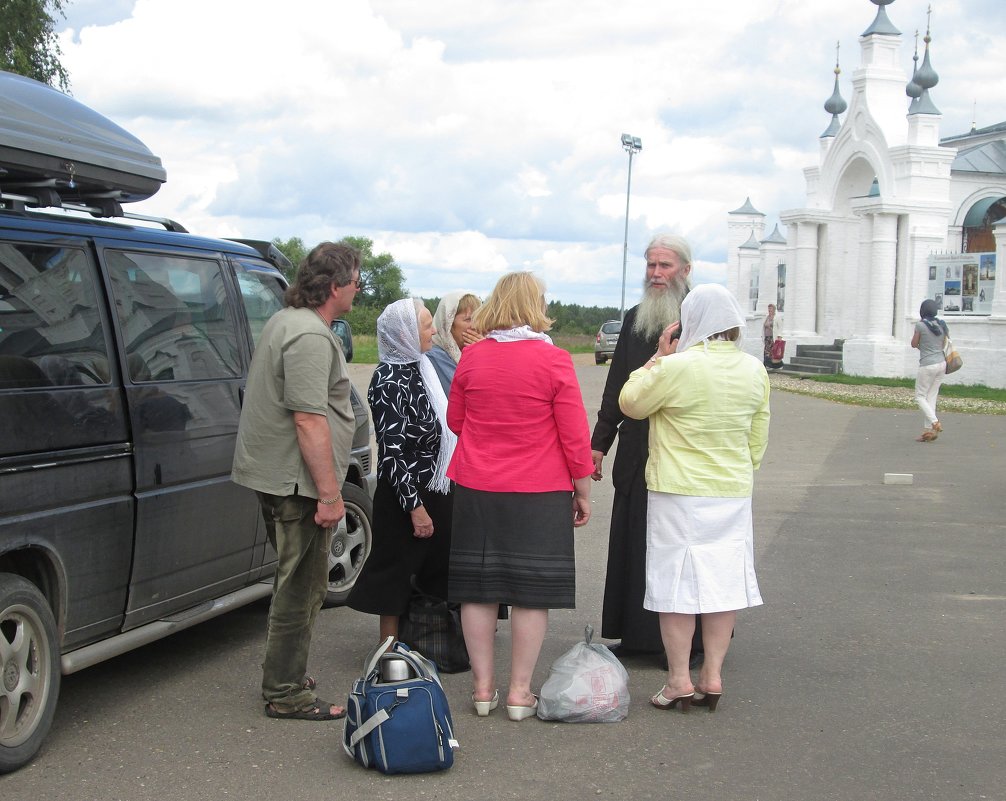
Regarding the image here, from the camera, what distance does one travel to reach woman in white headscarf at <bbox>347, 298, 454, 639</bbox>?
5.52 metres

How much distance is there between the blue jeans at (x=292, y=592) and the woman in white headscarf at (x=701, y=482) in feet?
4.70

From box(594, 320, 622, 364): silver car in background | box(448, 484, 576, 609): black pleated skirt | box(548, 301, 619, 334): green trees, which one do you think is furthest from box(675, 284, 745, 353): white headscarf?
box(548, 301, 619, 334): green trees

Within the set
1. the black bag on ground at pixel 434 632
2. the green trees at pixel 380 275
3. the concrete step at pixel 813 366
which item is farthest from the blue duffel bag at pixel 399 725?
the green trees at pixel 380 275

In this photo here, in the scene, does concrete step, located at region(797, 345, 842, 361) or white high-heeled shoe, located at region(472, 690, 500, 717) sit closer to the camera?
white high-heeled shoe, located at region(472, 690, 500, 717)

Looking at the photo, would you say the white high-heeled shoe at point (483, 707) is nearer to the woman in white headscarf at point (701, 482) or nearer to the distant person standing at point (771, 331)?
the woman in white headscarf at point (701, 482)

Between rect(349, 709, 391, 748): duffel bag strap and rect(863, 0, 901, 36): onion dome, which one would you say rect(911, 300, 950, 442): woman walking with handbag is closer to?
rect(349, 709, 391, 748): duffel bag strap

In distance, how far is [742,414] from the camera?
515 centimetres

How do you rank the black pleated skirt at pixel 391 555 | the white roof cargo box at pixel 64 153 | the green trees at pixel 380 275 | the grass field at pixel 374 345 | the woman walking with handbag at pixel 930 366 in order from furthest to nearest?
the green trees at pixel 380 275 → the grass field at pixel 374 345 → the woman walking with handbag at pixel 930 366 → the black pleated skirt at pixel 391 555 → the white roof cargo box at pixel 64 153

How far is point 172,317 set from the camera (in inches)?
216

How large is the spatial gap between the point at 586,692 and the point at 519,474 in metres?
0.95

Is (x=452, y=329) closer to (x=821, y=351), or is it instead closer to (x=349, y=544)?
(x=349, y=544)

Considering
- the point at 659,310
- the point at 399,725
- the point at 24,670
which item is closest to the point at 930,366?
the point at 659,310

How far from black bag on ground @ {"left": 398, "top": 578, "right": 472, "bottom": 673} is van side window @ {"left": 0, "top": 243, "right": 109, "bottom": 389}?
1.89 m

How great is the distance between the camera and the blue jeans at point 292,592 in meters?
4.90
